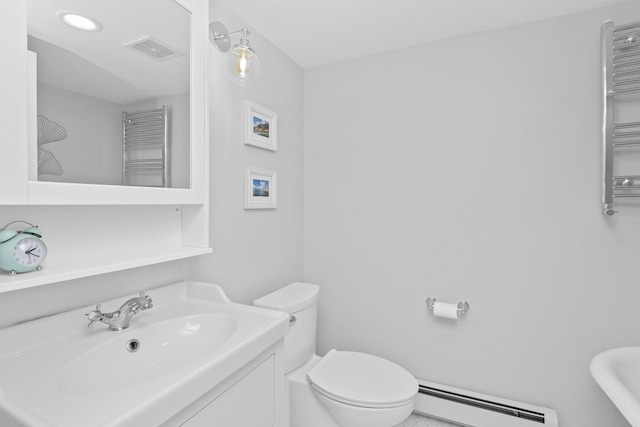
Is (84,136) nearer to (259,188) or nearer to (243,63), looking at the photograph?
(243,63)

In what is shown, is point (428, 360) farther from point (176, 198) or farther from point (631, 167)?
point (176, 198)

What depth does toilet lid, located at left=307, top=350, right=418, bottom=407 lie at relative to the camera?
1.44 m

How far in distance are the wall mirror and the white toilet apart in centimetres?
89

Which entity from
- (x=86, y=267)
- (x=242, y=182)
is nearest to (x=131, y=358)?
(x=86, y=267)

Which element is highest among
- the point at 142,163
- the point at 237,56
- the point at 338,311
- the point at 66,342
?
the point at 237,56

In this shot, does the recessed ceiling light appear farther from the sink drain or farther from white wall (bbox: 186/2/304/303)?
the sink drain

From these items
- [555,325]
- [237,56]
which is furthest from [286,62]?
[555,325]

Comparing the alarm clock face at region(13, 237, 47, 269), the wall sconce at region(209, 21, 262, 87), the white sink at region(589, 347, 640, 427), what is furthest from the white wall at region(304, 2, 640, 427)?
the alarm clock face at region(13, 237, 47, 269)

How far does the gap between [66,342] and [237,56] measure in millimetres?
1229

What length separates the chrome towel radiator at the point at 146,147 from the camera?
108 centimetres

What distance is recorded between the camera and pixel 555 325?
5.65ft

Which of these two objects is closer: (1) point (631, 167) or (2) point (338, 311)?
(1) point (631, 167)

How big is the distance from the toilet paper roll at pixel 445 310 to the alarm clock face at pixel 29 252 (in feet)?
5.97

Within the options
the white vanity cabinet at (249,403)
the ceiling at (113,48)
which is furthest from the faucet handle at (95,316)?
the ceiling at (113,48)
